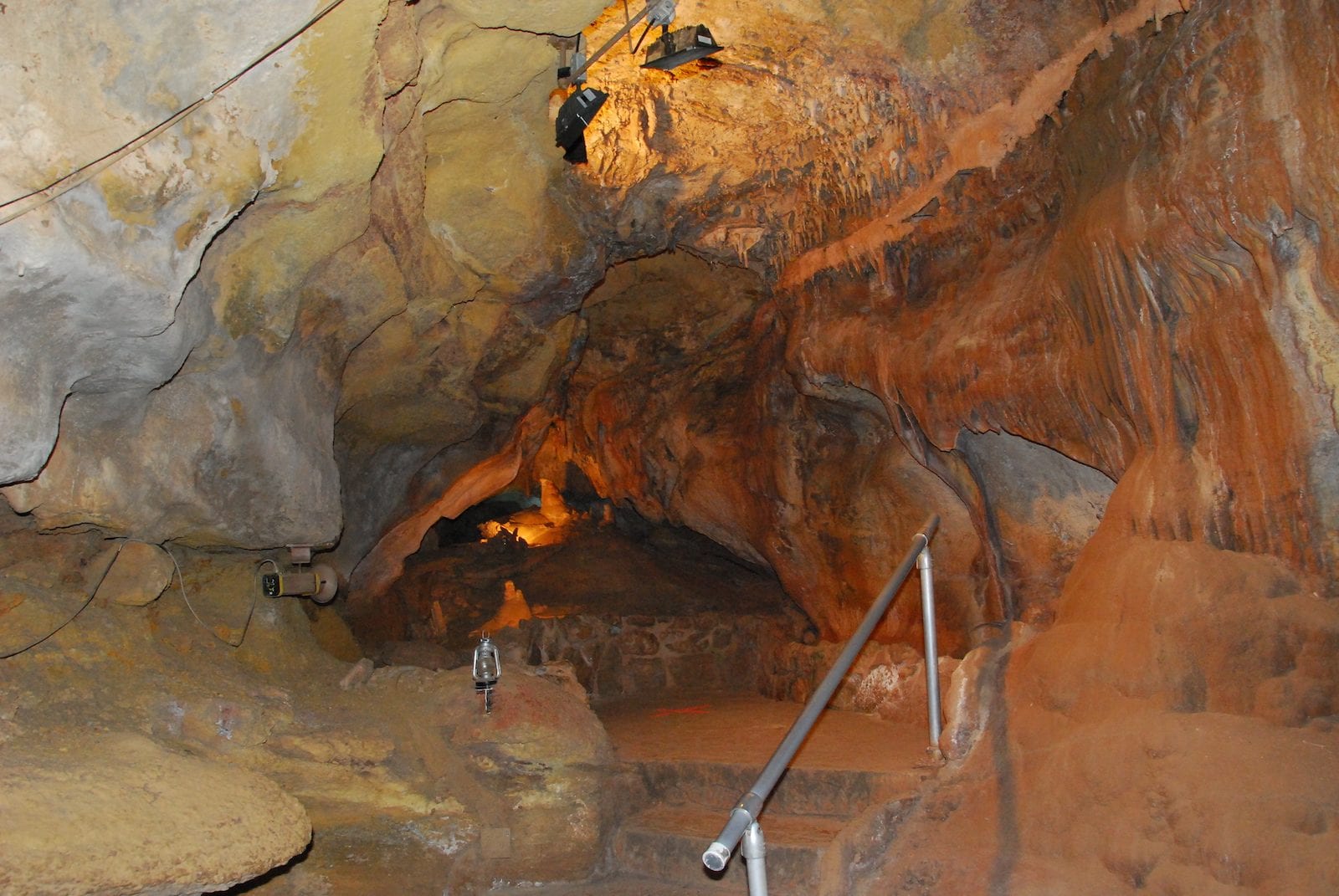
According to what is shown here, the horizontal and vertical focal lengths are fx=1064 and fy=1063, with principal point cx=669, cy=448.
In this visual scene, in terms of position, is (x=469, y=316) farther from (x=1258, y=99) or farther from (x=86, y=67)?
(x=1258, y=99)

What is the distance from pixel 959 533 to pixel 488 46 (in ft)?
16.0

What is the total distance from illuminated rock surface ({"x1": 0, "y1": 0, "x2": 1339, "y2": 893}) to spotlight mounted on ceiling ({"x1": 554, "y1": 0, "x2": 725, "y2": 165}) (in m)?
0.24

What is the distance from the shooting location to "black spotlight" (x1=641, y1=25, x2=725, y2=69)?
5.43 meters

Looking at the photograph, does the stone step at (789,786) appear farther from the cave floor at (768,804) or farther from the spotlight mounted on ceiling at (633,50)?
the spotlight mounted on ceiling at (633,50)

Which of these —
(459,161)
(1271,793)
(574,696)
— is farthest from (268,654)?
(1271,793)

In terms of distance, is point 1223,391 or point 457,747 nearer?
point 1223,391

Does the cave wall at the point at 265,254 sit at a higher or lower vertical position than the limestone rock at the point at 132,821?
higher

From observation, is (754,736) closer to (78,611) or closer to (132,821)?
(78,611)

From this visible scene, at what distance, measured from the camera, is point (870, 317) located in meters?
7.47

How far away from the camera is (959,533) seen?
26.7 ft

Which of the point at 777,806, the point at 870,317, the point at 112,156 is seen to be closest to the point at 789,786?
the point at 777,806

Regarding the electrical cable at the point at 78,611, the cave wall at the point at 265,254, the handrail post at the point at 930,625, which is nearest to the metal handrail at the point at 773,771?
the handrail post at the point at 930,625

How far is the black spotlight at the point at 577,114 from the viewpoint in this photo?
20.1 ft

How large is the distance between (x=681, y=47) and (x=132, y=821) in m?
4.25
